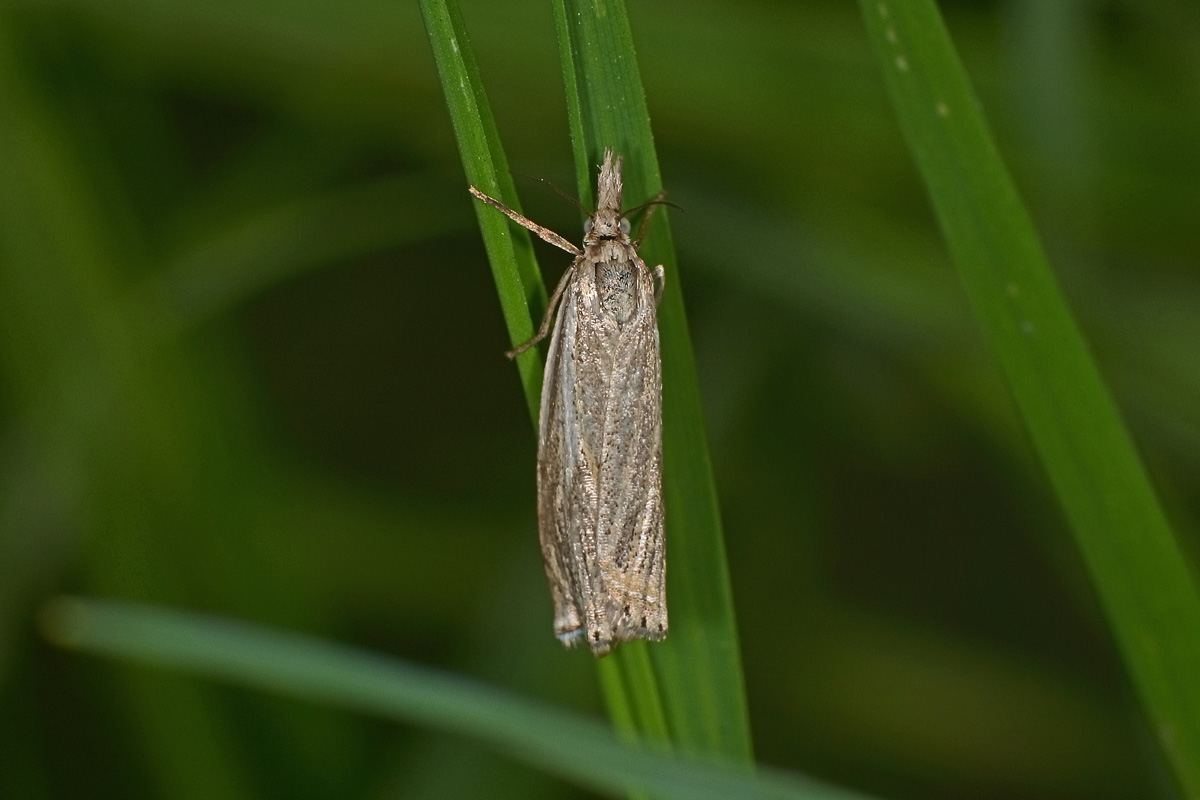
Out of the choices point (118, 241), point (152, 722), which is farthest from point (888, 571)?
point (118, 241)

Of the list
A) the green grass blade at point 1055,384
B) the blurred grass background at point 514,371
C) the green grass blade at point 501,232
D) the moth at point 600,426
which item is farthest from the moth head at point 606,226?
the blurred grass background at point 514,371

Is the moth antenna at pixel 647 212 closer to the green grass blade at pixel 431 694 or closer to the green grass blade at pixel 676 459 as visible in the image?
the green grass blade at pixel 676 459

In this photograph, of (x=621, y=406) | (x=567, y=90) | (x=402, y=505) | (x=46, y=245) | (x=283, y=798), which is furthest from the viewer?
(x=402, y=505)

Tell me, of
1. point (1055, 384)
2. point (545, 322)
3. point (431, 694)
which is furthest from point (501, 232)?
point (1055, 384)

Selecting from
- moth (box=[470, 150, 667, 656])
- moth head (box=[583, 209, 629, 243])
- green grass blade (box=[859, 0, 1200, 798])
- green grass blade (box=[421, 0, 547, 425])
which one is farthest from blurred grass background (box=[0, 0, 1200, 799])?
green grass blade (box=[421, 0, 547, 425])

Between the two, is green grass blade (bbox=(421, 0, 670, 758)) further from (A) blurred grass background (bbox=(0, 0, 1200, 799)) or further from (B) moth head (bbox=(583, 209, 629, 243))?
(A) blurred grass background (bbox=(0, 0, 1200, 799))

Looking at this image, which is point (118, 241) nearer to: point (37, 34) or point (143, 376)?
point (143, 376)
